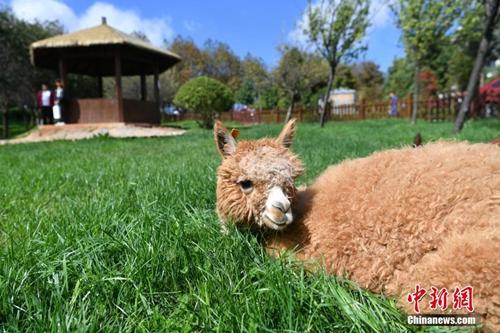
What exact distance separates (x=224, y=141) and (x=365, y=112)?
29831mm

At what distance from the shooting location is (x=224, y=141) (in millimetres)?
2016

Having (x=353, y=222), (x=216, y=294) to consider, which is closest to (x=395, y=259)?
(x=353, y=222)

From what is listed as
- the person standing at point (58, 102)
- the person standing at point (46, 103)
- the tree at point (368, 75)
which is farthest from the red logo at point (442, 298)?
the tree at point (368, 75)

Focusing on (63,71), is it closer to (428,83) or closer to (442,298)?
(442,298)

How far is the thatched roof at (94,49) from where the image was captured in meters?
15.6

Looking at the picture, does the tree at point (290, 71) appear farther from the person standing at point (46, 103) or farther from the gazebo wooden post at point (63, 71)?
the person standing at point (46, 103)

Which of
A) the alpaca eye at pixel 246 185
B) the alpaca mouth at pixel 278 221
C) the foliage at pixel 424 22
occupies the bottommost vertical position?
the alpaca mouth at pixel 278 221

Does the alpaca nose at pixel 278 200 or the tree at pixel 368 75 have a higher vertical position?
the tree at pixel 368 75

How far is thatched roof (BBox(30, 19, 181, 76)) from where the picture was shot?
15.6 meters

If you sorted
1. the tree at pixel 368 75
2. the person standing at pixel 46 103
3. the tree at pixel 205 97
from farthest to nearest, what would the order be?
the tree at pixel 368 75 → the tree at pixel 205 97 → the person standing at pixel 46 103

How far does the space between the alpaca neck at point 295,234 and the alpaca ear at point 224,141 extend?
42 cm

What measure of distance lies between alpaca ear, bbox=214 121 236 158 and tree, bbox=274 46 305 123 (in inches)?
1134

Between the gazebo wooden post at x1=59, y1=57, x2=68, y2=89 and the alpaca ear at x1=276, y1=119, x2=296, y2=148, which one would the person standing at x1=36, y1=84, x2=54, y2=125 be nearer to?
the gazebo wooden post at x1=59, y1=57, x2=68, y2=89


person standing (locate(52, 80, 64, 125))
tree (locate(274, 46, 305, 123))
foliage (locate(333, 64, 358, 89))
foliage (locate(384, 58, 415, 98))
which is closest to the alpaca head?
person standing (locate(52, 80, 64, 125))
